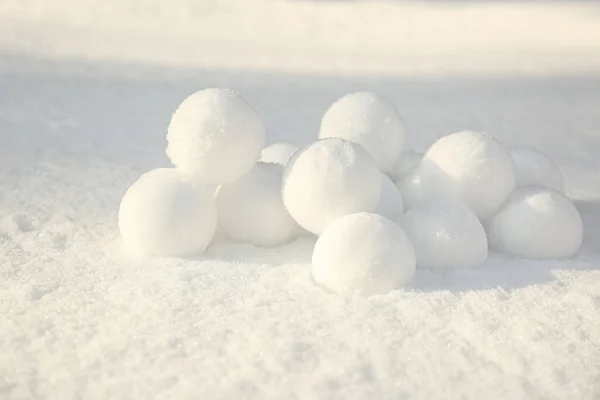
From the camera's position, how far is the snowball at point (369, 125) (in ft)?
4.31

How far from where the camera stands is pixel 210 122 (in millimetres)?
Result: 1147

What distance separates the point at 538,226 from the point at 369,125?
11.7 inches

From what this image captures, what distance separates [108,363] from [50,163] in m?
0.72

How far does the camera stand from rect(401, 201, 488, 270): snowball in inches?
44.8

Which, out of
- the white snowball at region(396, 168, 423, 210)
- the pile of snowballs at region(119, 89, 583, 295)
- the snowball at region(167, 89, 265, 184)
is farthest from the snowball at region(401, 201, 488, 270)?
the snowball at region(167, 89, 265, 184)

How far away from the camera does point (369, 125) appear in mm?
1314

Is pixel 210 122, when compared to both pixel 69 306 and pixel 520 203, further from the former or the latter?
pixel 520 203

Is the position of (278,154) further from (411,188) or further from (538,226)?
(538,226)

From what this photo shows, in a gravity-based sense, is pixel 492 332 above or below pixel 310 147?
below

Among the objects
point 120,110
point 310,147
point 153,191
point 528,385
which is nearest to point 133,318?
point 153,191

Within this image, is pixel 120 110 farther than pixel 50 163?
Yes

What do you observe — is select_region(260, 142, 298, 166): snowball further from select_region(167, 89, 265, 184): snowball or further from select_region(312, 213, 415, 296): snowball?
select_region(312, 213, 415, 296): snowball

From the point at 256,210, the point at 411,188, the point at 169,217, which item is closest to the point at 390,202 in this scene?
the point at 411,188

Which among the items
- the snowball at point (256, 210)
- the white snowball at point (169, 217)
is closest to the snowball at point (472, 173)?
the snowball at point (256, 210)
